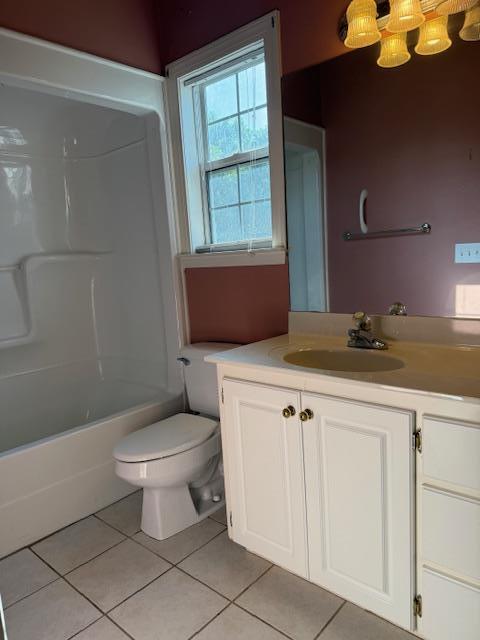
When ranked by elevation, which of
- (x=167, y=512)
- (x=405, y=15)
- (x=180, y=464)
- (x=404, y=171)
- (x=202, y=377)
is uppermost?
(x=405, y=15)

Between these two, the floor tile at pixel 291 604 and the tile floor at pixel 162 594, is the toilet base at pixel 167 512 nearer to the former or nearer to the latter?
the tile floor at pixel 162 594

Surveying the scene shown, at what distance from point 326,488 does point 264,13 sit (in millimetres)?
1888

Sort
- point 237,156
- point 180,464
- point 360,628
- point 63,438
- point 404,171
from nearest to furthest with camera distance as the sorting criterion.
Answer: point 360,628 → point 404,171 → point 180,464 → point 63,438 → point 237,156

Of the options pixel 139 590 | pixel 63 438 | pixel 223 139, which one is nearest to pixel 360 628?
pixel 139 590

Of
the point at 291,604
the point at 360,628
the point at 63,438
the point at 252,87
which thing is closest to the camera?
the point at 360,628

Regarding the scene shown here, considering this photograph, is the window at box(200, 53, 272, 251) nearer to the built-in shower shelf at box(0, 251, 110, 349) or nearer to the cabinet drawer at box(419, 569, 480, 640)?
the built-in shower shelf at box(0, 251, 110, 349)

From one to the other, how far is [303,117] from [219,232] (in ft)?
2.44

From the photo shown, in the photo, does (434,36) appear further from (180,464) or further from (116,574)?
(116,574)

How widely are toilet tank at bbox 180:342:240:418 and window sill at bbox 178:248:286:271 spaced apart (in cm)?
41

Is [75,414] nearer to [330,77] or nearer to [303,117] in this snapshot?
[303,117]

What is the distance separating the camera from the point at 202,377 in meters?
2.25

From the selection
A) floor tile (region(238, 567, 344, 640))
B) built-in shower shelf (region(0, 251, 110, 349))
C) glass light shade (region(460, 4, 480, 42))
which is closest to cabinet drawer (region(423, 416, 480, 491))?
floor tile (region(238, 567, 344, 640))

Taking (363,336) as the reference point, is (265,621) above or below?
below

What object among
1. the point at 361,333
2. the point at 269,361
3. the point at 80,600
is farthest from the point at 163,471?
the point at 361,333
